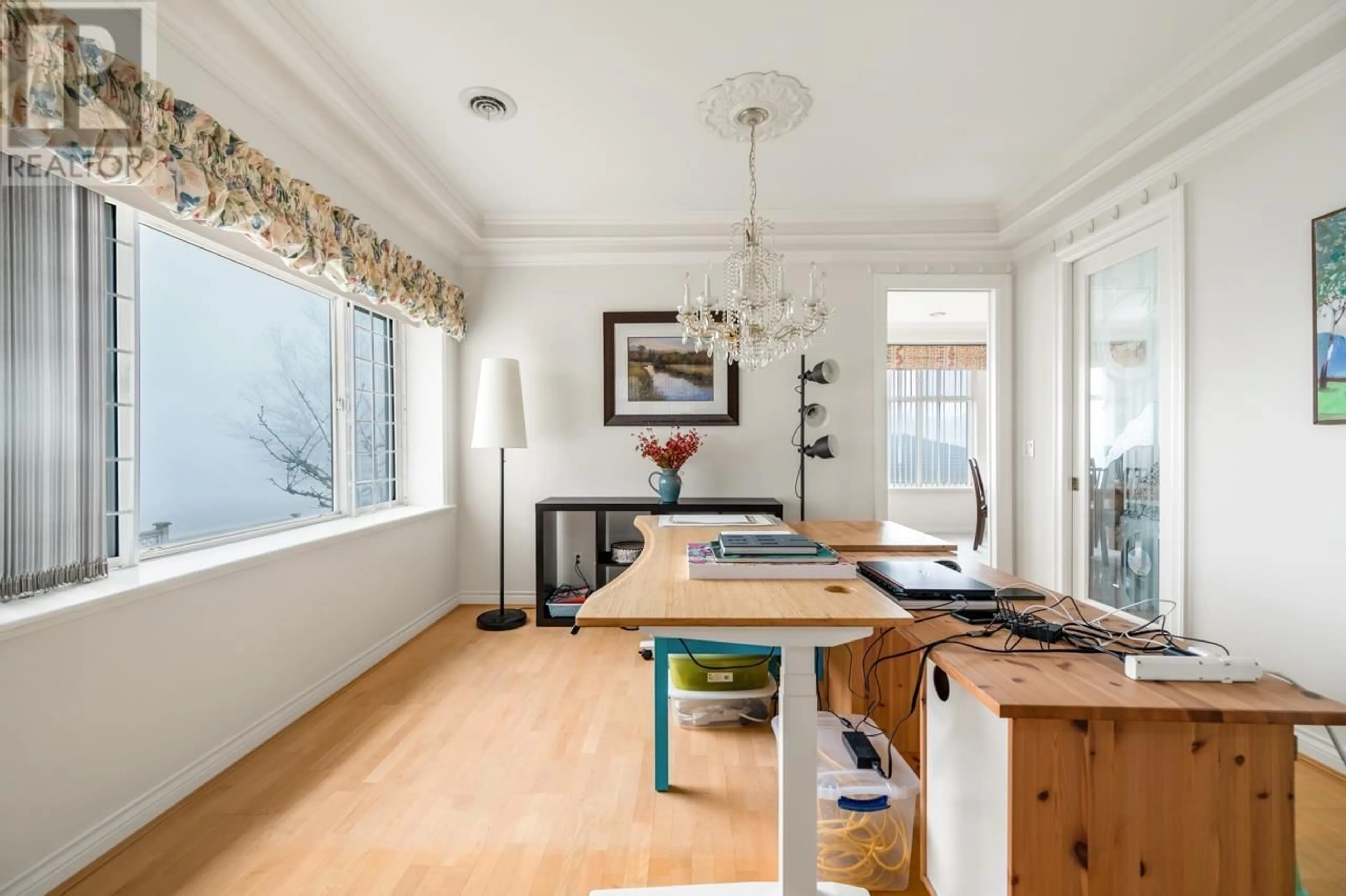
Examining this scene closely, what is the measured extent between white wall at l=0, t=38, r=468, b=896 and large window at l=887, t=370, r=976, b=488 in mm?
5827

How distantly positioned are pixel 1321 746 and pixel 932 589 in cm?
175

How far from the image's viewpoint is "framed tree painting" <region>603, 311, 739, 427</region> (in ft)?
12.3

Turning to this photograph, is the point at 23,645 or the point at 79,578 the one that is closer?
the point at 23,645

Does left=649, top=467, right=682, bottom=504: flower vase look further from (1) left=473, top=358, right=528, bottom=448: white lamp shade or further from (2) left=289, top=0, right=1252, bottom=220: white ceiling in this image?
(2) left=289, top=0, right=1252, bottom=220: white ceiling

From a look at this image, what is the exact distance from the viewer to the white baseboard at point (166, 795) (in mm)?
1352

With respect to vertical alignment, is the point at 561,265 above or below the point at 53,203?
above

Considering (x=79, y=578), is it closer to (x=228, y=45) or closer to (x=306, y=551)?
(x=306, y=551)

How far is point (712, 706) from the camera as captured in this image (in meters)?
2.23

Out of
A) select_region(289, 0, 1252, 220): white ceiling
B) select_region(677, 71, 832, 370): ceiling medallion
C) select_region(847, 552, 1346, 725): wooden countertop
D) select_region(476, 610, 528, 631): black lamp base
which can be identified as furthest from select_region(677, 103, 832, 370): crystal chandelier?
select_region(476, 610, 528, 631): black lamp base

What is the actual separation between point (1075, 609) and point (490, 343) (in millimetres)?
3482

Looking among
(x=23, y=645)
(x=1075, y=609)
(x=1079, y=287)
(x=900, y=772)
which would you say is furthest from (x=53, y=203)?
(x=1079, y=287)

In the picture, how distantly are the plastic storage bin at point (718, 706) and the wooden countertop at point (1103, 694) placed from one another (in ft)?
4.05

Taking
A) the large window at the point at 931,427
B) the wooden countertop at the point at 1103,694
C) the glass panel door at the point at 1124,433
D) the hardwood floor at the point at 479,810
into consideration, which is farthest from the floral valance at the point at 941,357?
the wooden countertop at the point at 1103,694

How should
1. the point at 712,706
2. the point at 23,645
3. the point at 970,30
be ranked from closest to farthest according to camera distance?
1. the point at 23,645
2. the point at 970,30
3. the point at 712,706
